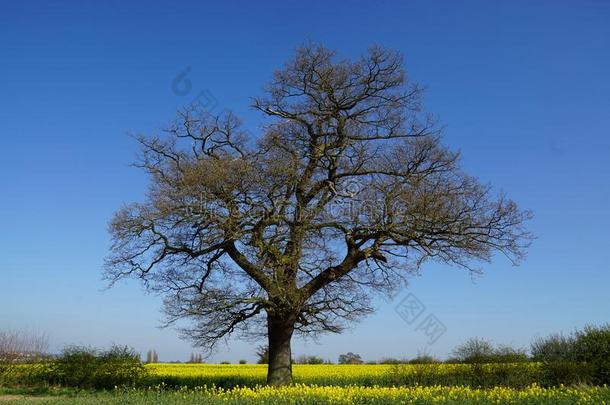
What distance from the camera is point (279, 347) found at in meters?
20.2

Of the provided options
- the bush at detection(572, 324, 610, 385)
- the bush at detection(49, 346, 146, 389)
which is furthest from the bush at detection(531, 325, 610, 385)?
the bush at detection(49, 346, 146, 389)

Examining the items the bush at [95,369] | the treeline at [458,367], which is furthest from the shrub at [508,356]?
the bush at [95,369]

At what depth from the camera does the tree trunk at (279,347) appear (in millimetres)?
19969

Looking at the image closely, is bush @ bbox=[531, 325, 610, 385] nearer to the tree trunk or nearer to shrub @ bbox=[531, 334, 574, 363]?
shrub @ bbox=[531, 334, 574, 363]

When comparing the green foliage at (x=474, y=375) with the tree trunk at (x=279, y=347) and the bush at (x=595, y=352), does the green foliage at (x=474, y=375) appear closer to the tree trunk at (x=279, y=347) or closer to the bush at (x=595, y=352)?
the bush at (x=595, y=352)

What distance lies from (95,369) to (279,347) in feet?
30.5

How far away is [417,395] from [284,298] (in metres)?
6.61

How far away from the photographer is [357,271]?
2114cm

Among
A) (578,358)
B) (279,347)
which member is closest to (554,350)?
(578,358)

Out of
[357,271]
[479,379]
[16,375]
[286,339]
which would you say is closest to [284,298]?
[286,339]

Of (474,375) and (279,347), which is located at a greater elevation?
(279,347)

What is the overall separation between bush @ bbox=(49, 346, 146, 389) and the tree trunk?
7.12m

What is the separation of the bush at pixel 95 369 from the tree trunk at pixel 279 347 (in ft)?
23.4

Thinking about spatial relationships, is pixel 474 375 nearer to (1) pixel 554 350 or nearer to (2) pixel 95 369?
(1) pixel 554 350
